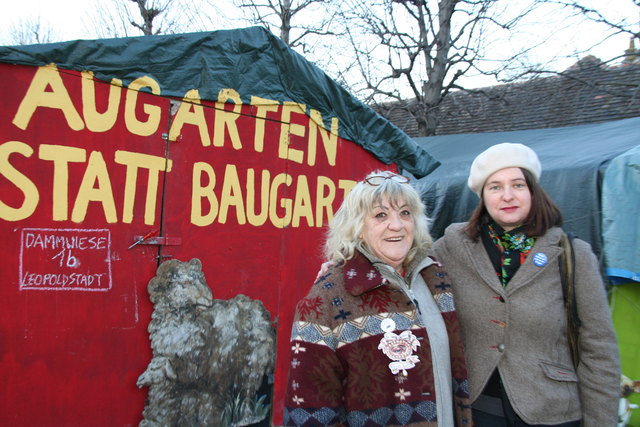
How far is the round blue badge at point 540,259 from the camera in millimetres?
2018

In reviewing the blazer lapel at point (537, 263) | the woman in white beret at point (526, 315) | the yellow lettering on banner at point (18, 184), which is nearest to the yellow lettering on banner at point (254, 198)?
the yellow lettering on banner at point (18, 184)

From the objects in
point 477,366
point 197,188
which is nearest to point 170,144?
point 197,188

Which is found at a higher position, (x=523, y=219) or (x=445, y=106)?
(x=445, y=106)

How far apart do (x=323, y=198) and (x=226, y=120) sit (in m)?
1.27

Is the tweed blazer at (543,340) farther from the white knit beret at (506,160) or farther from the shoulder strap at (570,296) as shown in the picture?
the white knit beret at (506,160)

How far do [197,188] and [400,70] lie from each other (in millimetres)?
7970

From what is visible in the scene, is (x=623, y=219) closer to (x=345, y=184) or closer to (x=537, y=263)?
(x=537, y=263)

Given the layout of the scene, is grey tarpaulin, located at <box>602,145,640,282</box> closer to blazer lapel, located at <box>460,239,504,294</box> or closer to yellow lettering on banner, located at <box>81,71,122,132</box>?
blazer lapel, located at <box>460,239,504,294</box>

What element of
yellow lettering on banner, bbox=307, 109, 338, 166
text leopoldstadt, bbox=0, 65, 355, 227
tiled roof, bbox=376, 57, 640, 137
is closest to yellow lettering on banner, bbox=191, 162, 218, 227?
text leopoldstadt, bbox=0, 65, 355, 227

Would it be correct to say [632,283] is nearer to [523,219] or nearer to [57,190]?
[523,219]

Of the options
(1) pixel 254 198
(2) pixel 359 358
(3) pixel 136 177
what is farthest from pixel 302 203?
(2) pixel 359 358

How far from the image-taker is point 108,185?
11.1 ft

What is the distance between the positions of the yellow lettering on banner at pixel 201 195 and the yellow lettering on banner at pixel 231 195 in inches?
2.7

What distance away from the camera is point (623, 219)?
3.71m
